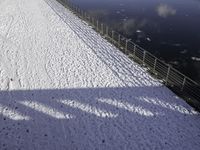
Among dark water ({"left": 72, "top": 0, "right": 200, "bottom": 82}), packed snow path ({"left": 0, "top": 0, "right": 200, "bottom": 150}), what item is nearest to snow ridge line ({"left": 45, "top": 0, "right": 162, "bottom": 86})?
packed snow path ({"left": 0, "top": 0, "right": 200, "bottom": 150})

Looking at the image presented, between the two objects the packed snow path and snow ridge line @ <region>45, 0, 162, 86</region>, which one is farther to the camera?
snow ridge line @ <region>45, 0, 162, 86</region>

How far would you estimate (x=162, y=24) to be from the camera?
32469 millimetres

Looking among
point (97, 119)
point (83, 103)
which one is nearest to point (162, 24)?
point (83, 103)

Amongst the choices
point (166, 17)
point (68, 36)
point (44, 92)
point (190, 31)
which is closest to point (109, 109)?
point (44, 92)

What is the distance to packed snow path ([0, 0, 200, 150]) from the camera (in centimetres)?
1161

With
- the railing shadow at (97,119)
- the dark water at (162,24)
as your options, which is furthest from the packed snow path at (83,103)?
the dark water at (162,24)

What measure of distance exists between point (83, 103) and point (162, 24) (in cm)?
2134

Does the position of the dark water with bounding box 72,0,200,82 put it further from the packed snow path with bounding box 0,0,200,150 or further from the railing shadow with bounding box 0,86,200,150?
the railing shadow with bounding box 0,86,200,150

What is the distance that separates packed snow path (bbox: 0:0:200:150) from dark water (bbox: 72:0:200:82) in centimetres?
513

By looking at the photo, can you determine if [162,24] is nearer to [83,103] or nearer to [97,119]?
[83,103]

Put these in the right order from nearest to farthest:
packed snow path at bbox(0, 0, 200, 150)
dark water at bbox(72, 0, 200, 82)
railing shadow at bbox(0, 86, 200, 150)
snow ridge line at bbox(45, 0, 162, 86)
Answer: railing shadow at bbox(0, 86, 200, 150) < packed snow path at bbox(0, 0, 200, 150) < snow ridge line at bbox(45, 0, 162, 86) < dark water at bbox(72, 0, 200, 82)

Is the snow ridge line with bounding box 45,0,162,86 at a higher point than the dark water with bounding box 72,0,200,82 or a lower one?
higher

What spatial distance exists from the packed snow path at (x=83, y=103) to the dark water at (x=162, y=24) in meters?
5.13

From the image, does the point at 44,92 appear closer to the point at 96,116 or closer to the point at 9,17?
the point at 96,116
